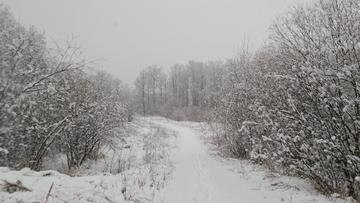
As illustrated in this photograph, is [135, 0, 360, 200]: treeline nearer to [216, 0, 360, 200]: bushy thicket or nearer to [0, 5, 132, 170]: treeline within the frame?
[216, 0, 360, 200]: bushy thicket

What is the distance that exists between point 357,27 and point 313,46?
2.63ft

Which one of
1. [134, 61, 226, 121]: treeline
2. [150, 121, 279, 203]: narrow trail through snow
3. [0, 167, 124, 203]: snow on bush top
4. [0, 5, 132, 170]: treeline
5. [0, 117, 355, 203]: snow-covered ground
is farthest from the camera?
[134, 61, 226, 121]: treeline

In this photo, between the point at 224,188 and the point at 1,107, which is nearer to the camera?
the point at 1,107

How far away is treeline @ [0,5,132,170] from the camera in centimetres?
341

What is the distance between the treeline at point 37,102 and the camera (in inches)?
134

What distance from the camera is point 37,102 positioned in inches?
186

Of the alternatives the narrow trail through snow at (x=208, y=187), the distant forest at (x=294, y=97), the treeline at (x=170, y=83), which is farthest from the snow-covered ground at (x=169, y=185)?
the treeline at (x=170, y=83)

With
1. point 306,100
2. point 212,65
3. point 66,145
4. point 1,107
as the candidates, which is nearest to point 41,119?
point 66,145

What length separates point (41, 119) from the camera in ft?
17.3

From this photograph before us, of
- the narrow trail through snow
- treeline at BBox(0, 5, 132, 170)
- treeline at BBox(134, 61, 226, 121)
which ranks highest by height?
treeline at BBox(134, 61, 226, 121)

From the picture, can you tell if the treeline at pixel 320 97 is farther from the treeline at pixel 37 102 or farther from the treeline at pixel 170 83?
the treeline at pixel 170 83

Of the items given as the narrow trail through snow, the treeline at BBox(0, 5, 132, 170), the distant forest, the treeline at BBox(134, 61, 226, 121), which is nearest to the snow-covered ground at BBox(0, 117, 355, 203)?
the narrow trail through snow

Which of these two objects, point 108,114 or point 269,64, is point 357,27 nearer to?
point 269,64

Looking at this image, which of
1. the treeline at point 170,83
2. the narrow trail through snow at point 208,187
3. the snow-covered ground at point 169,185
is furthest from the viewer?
the treeline at point 170,83
